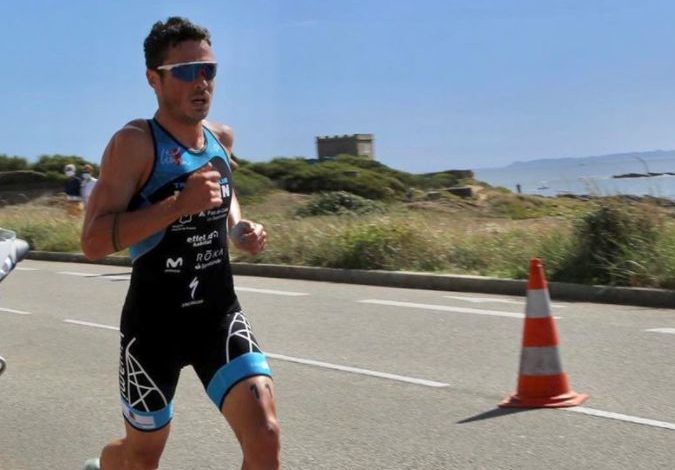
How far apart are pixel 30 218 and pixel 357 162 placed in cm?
2496

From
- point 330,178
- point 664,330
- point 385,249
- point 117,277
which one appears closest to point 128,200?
point 664,330

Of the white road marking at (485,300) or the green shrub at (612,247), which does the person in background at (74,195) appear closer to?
the white road marking at (485,300)

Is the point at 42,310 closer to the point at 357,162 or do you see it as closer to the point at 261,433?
the point at 261,433

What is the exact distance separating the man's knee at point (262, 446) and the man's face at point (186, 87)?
43.2 inches

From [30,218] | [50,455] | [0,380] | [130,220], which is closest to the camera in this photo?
[130,220]

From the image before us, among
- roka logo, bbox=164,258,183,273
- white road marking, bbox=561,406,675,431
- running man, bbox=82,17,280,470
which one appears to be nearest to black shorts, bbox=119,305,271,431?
running man, bbox=82,17,280,470

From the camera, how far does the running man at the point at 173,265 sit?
3.78 metres

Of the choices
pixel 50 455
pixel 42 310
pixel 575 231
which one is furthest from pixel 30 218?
pixel 50 455

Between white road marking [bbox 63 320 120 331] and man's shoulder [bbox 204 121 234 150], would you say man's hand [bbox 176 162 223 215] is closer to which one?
man's shoulder [bbox 204 121 234 150]

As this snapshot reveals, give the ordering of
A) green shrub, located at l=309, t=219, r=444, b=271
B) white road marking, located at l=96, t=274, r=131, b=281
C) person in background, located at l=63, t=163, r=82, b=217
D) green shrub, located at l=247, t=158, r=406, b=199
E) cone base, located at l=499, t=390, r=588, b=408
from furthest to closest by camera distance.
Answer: green shrub, located at l=247, t=158, r=406, b=199, person in background, located at l=63, t=163, r=82, b=217, white road marking, located at l=96, t=274, r=131, b=281, green shrub, located at l=309, t=219, r=444, b=271, cone base, located at l=499, t=390, r=588, b=408

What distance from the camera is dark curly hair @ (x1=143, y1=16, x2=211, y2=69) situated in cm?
389

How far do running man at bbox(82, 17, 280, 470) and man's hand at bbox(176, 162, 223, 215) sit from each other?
68mm

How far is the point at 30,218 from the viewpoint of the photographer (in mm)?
26750

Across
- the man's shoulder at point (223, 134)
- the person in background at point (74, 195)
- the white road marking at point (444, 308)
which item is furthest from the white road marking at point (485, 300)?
the person in background at point (74, 195)
